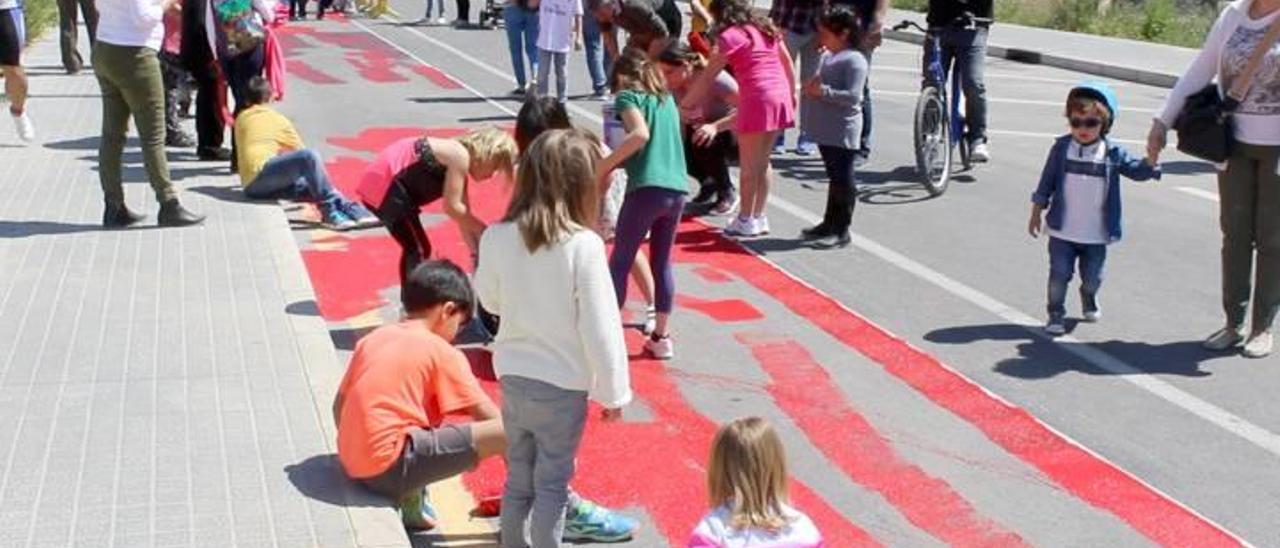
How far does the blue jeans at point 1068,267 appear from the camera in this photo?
29.6 ft

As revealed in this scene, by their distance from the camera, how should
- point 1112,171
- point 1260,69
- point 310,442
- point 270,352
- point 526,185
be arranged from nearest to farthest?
point 526,185, point 310,442, point 270,352, point 1260,69, point 1112,171

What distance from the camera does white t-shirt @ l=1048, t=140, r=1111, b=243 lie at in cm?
893

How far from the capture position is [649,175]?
809 cm

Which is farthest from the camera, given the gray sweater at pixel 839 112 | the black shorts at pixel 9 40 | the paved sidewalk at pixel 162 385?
the black shorts at pixel 9 40

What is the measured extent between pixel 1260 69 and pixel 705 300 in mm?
3211

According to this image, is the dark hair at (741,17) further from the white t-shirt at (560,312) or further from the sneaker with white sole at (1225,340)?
the white t-shirt at (560,312)

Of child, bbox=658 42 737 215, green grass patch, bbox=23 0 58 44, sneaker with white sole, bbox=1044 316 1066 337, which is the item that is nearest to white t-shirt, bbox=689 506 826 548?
sneaker with white sole, bbox=1044 316 1066 337

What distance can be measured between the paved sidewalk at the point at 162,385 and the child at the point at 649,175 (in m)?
1.53

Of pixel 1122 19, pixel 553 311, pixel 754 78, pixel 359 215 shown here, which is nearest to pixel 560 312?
pixel 553 311

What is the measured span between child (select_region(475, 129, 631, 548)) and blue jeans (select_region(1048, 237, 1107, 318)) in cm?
424

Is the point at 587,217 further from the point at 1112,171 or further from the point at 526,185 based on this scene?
the point at 1112,171

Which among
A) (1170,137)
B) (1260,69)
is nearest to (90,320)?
(1260,69)

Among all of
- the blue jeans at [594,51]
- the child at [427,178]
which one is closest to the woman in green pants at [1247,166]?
the child at [427,178]

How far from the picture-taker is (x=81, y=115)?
16141 mm
